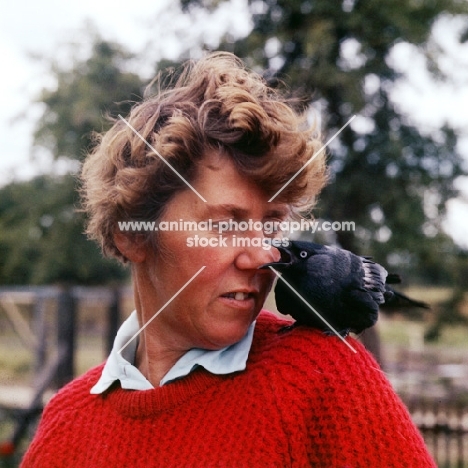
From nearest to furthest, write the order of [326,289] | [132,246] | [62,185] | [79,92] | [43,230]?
[326,289]
[132,246]
[79,92]
[62,185]
[43,230]

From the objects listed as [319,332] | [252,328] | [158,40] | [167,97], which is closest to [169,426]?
[252,328]

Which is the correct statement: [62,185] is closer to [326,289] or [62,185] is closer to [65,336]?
[65,336]

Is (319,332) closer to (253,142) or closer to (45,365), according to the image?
(253,142)

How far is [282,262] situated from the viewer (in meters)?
1.34

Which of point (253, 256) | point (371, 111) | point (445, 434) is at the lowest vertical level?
point (445, 434)

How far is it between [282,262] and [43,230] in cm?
647

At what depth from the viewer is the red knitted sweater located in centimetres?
114

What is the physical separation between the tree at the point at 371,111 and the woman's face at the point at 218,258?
3.21 meters

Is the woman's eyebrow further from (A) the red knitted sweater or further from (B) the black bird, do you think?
(A) the red knitted sweater

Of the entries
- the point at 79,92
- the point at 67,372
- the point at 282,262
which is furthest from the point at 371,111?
the point at 282,262

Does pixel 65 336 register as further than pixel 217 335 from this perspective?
Yes

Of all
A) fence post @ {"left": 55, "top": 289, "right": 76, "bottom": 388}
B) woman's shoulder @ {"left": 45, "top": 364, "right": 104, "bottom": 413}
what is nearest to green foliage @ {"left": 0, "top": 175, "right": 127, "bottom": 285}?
fence post @ {"left": 55, "top": 289, "right": 76, "bottom": 388}

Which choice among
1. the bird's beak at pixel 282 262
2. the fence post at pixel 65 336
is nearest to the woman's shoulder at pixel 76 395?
the bird's beak at pixel 282 262

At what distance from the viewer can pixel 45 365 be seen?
21.1 feet
